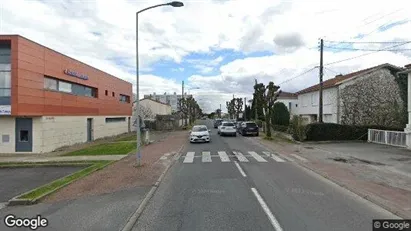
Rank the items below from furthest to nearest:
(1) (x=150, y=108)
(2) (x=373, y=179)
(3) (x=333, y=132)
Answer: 1. (1) (x=150, y=108)
2. (3) (x=333, y=132)
3. (2) (x=373, y=179)

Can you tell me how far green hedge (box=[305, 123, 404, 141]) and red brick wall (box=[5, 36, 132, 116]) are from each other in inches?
794

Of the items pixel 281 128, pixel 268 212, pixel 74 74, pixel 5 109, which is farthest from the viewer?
pixel 281 128

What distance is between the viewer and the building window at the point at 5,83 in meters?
25.5

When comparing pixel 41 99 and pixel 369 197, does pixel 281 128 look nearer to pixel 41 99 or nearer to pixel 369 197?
pixel 41 99

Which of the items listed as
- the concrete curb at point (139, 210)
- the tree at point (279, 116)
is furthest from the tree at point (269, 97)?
the concrete curb at point (139, 210)

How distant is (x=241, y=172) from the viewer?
49.1 feet

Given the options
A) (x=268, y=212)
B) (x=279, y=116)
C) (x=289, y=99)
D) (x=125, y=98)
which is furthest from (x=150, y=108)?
(x=268, y=212)

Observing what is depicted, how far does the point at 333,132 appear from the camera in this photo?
31906 mm

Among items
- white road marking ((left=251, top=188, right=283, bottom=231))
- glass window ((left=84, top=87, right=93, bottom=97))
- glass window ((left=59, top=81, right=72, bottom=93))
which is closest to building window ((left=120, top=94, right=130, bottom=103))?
glass window ((left=84, top=87, right=93, bottom=97))

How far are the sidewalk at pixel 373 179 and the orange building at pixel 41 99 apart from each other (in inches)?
723

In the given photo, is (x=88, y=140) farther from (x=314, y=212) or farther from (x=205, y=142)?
(x=314, y=212)

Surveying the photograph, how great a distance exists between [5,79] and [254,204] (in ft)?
73.0

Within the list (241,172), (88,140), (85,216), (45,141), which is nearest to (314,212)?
(85,216)

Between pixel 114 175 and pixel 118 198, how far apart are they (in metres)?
4.34
